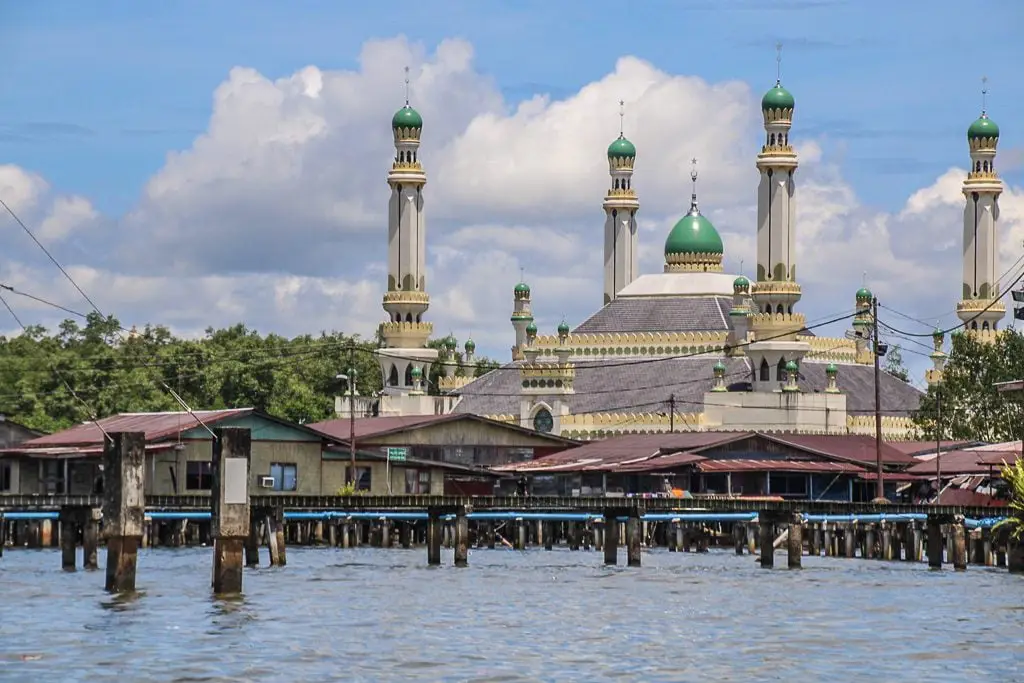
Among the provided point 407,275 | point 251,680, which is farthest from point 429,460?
point 251,680

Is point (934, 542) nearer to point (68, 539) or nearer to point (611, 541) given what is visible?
point (611, 541)

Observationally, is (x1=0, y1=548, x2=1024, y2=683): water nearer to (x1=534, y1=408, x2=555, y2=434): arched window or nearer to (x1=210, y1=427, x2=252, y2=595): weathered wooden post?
(x1=210, y1=427, x2=252, y2=595): weathered wooden post

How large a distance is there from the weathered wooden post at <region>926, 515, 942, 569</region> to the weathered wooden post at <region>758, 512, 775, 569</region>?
5.23 meters

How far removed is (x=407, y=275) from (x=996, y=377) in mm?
44279

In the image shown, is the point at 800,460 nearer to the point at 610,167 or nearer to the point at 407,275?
the point at 407,275

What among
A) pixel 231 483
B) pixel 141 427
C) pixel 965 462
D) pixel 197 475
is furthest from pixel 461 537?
pixel 965 462

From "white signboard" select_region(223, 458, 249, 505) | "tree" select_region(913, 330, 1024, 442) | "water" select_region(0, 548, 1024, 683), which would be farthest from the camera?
"tree" select_region(913, 330, 1024, 442)

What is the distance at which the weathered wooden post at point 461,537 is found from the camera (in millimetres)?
81375

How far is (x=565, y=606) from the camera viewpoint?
206 ft

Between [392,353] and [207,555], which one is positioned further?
[392,353]

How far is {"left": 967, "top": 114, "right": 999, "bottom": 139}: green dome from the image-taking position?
161 meters

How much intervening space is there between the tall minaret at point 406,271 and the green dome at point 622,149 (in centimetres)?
2133

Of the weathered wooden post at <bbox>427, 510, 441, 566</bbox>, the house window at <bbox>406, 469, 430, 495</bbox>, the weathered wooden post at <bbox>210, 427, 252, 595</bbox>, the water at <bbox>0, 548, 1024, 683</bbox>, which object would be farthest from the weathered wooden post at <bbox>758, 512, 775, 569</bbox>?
the house window at <bbox>406, 469, 430, 495</bbox>

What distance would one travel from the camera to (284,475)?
9975 centimetres
